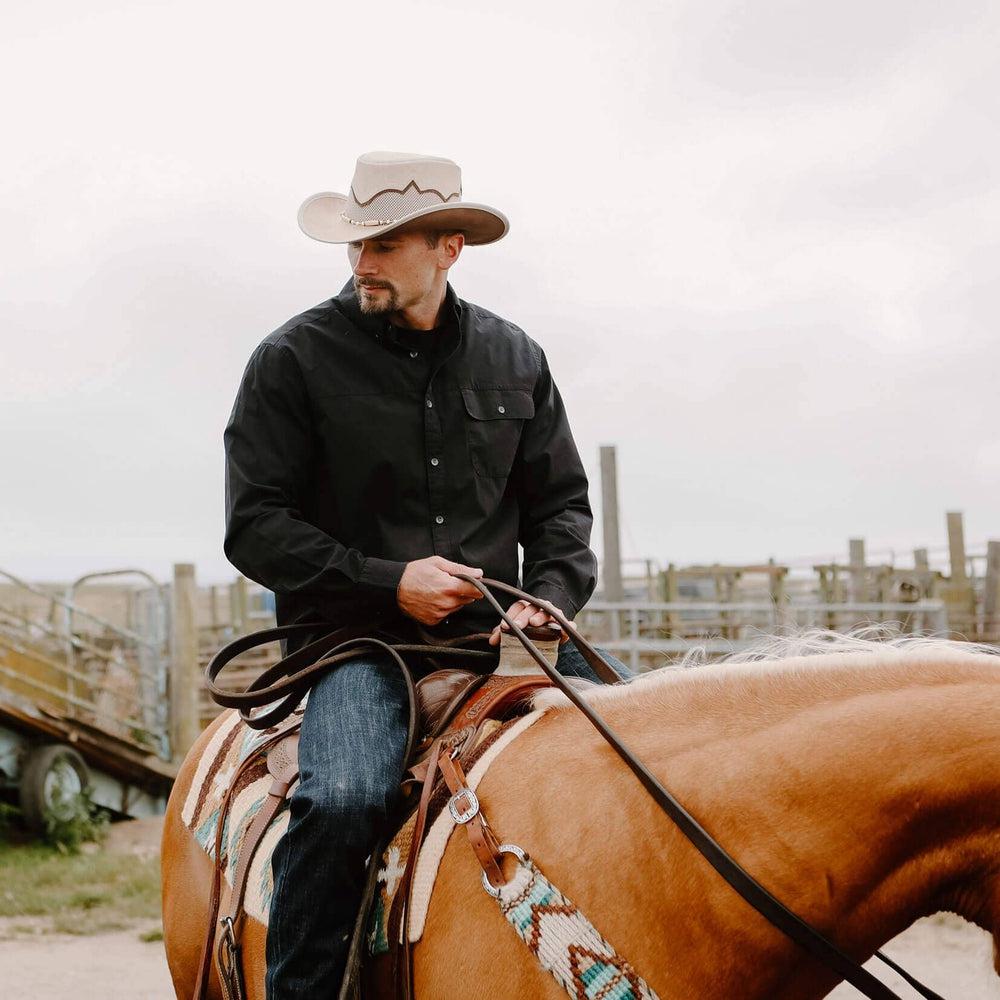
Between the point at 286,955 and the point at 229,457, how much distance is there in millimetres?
1261

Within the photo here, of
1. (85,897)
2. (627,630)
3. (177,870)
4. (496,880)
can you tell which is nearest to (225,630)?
(627,630)

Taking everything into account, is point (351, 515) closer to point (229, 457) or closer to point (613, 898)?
point (229, 457)

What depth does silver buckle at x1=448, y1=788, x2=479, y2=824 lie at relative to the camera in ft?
7.29

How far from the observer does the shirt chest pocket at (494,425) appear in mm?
3021

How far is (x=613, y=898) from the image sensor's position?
6.57ft

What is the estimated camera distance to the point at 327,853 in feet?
7.65

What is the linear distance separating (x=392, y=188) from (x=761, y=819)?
1.88 metres

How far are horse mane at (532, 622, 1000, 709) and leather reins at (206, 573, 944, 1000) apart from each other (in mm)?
138

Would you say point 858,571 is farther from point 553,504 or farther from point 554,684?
point 554,684

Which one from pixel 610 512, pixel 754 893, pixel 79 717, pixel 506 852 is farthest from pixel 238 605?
pixel 754 893

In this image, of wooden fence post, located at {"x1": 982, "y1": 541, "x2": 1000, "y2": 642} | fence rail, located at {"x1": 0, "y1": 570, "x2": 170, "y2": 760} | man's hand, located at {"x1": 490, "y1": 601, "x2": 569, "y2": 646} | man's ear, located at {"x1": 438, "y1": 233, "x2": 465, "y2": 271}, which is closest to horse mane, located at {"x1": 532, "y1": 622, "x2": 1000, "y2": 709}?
man's hand, located at {"x1": 490, "y1": 601, "x2": 569, "y2": 646}

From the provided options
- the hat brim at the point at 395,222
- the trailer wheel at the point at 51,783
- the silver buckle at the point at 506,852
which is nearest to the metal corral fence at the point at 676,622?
the trailer wheel at the point at 51,783

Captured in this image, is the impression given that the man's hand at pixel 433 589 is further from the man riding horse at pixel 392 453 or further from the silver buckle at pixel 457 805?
the silver buckle at pixel 457 805

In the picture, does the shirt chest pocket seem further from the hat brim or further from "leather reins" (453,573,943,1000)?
"leather reins" (453,573,943,1000)
